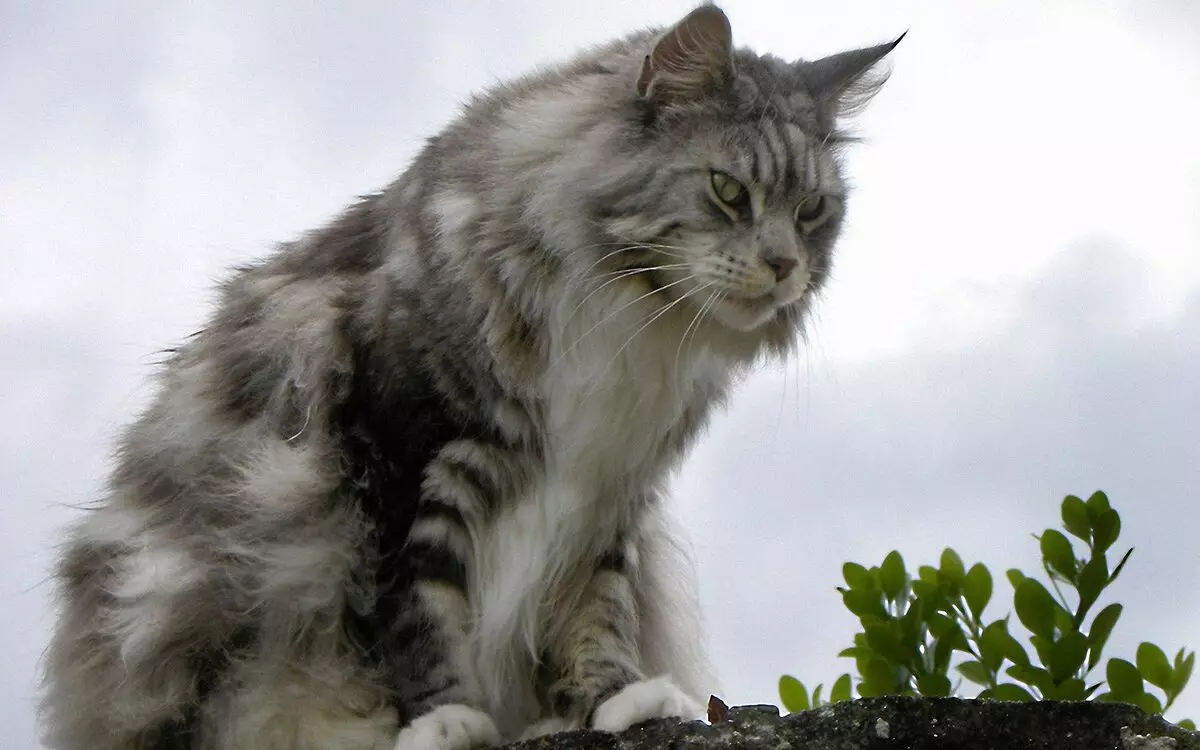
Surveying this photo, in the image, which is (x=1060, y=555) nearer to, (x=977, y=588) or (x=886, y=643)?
(x=977, y=588)

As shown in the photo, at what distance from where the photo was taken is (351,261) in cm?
254

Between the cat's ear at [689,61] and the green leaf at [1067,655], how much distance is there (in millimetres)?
1300

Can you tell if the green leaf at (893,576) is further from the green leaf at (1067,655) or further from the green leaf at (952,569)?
the green leaf at (1067,655)

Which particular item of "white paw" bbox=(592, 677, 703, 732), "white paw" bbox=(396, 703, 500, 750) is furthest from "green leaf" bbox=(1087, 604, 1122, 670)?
"white paw" bbox=(396, 703, 500, 750)

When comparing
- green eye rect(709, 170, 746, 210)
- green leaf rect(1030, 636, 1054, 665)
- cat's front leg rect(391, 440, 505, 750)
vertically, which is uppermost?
green eye rect(709, 170, 746, 210)

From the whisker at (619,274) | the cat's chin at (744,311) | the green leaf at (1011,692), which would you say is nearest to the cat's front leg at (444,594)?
the whisker at (619,274)

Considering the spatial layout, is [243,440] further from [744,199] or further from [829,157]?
[829,157]

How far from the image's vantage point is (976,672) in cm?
138

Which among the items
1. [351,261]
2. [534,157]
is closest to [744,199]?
[534,157]

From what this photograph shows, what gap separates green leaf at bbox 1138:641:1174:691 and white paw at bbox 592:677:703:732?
810 millimetres

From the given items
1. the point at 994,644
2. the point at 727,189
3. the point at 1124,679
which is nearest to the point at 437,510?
the point at 727,189

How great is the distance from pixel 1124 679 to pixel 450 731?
109cm

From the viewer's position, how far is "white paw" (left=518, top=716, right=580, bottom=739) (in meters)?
2.24

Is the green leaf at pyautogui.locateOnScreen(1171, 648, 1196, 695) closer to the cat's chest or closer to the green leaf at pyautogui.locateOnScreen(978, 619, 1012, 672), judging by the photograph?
the green leaf at pyautogui.locateOnScreen(978, 619, 1012, 672)
